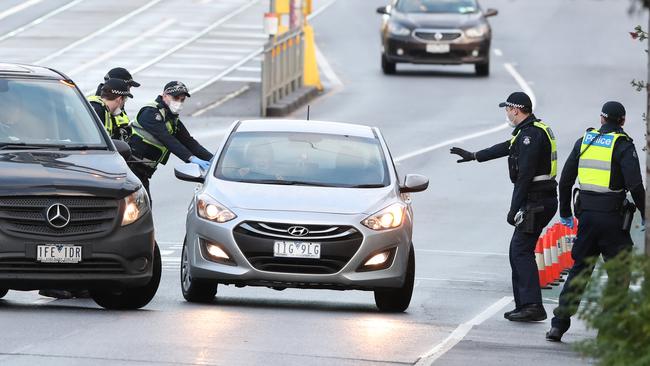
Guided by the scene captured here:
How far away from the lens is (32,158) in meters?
13.4

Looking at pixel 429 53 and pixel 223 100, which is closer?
pixel 223 100

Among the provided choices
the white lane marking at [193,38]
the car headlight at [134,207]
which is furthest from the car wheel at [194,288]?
the white lane marking at [193,38]

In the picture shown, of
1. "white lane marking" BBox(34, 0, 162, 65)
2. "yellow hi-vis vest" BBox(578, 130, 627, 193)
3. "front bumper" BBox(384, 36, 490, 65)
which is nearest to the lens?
"yellow hi-vis vest" BBox(578, 130, 627, 193)

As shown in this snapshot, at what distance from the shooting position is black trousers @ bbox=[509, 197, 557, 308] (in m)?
14.7

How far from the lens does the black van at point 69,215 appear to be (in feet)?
42.0

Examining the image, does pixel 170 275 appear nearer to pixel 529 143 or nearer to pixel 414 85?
pixel 529 143

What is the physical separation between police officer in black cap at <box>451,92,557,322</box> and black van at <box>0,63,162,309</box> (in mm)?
2952

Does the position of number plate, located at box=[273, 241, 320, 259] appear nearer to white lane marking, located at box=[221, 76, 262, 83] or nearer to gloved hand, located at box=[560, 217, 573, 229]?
gloved hand, located at box=[560, 217, 573, 229]

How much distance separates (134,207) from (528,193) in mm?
3318

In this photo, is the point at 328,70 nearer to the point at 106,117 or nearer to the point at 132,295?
the point at 106,117

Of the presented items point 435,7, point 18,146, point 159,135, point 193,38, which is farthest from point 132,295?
point 193,38

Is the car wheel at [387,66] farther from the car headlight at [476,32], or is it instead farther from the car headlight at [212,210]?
the car headlight at [212,210]

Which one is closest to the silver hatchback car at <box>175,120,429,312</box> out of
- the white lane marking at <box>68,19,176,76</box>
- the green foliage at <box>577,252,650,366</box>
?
the green foliage at <box>577,252,650,366</box>

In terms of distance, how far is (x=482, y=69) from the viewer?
41.1 metres
